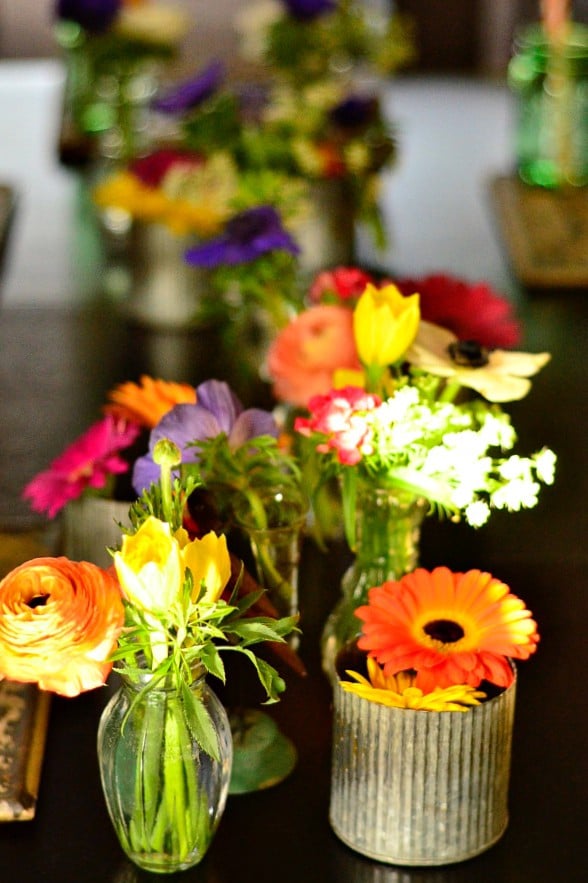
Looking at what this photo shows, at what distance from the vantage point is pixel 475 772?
80 centimetres

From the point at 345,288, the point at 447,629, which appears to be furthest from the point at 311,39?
the point at 447,629

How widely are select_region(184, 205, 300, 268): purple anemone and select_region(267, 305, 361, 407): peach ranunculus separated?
8.6 inches

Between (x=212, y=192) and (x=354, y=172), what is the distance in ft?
0.87

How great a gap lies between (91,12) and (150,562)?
1.69 m

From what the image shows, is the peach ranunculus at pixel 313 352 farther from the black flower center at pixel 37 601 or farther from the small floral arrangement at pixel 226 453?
the black flower center at pixel 37 601

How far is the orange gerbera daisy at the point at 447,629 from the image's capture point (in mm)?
772

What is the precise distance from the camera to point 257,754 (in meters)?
0.90

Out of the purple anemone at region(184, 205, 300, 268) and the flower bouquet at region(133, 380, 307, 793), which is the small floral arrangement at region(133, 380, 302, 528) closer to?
the flower bouquet at region(133, 380, 307, 793)

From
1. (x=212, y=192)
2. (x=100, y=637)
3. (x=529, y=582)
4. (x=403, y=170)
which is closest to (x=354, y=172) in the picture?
(x=212, y=192)

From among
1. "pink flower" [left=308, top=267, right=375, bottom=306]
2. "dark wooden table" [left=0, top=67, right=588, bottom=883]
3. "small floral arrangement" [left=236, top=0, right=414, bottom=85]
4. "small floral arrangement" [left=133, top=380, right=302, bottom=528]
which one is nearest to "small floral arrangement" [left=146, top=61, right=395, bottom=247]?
"small floral arrangement" [left=236, top=0, right=414, bottom=85]

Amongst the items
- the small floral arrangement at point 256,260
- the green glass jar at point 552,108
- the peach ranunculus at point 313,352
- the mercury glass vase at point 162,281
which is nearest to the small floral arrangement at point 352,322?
the peach ranunculus at point 313,352

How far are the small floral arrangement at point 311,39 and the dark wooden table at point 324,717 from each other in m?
0.75

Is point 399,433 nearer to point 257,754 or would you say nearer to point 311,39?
point 257,754

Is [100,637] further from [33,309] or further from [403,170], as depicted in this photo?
[403,170]
